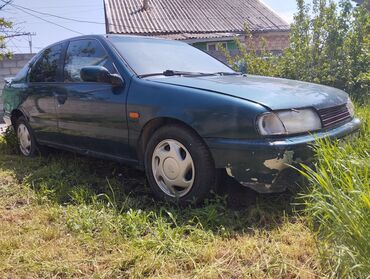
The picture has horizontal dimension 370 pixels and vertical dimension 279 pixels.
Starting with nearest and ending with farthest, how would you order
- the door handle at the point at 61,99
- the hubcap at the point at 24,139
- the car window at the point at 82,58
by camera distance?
the car window at the point at 82,58 < the door handle at the point at 61,99 < the hubcap at the point at 24,139

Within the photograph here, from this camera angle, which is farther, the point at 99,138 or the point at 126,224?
the point at 99,138

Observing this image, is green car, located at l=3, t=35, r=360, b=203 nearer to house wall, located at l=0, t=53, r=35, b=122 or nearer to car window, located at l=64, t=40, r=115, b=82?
car window, located at l=64, t=40, r=115, b=82

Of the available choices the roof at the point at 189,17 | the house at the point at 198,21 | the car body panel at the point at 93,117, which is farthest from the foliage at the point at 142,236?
the roof at the point at 189,17

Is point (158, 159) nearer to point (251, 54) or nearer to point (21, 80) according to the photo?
point (21, 80)

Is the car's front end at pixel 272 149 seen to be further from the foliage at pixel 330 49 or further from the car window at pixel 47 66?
the foliage at pixel 330 49

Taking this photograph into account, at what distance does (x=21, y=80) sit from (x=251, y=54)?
12.7ft

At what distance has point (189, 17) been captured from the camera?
20.7m

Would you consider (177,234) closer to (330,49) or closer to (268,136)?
(268,136)

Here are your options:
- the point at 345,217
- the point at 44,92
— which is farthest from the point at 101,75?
the point at 345,217

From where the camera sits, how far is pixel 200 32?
62.6ft

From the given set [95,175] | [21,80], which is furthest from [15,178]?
[21,80]

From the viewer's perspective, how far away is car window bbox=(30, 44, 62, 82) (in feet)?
14.6

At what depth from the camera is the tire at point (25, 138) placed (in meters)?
4.98

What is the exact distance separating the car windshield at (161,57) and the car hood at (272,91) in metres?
0.26
